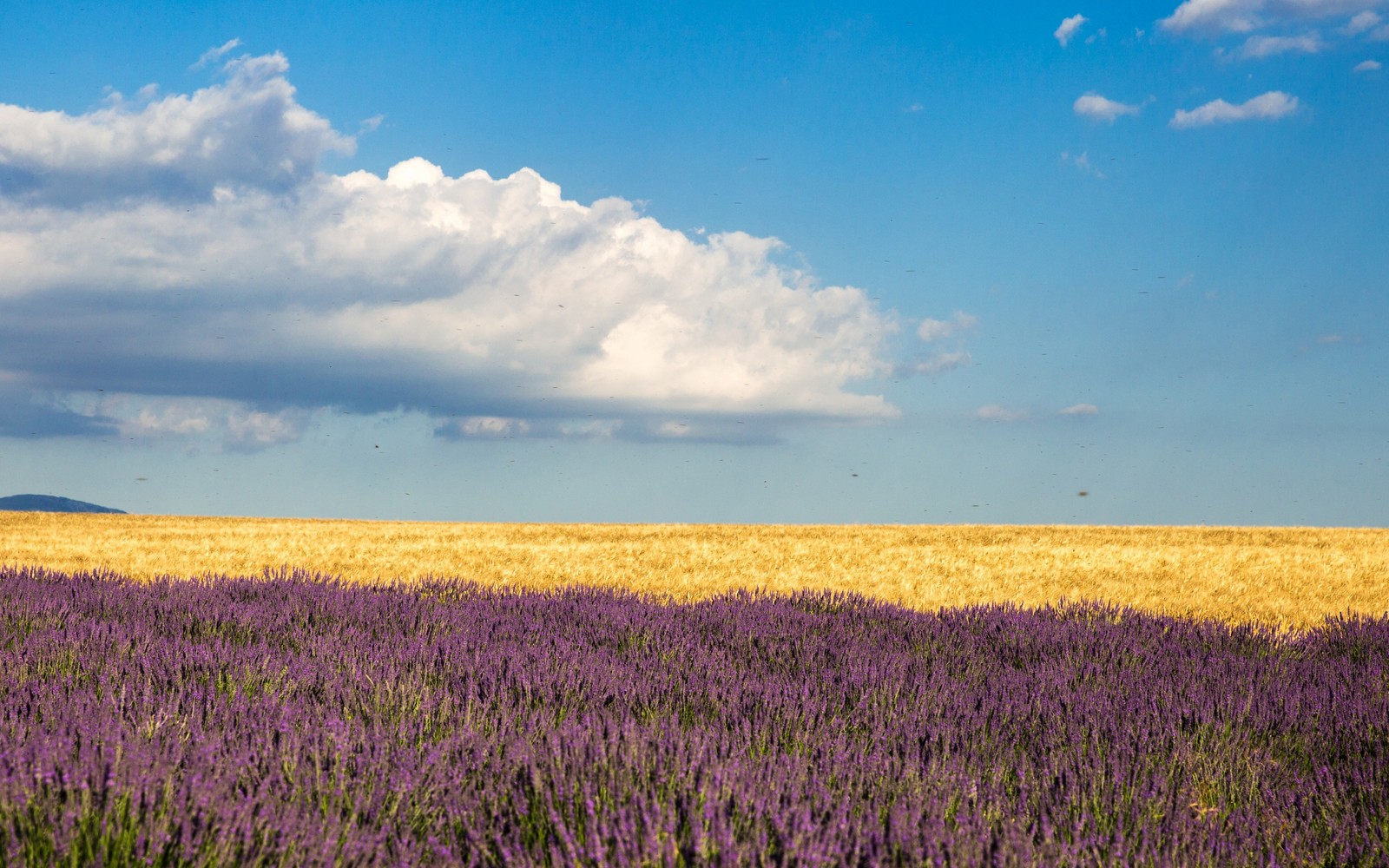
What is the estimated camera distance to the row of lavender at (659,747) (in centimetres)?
182

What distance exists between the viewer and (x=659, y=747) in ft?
7.70

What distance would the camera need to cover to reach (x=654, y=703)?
323 cm

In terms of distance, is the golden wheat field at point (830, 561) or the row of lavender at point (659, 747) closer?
the row of lavender at point (659, 747)

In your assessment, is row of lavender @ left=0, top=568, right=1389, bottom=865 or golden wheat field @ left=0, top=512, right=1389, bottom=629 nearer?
row of lavender @ left=0, top=568, right=1389, bottom=865

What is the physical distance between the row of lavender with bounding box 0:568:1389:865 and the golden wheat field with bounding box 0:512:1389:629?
3.23m

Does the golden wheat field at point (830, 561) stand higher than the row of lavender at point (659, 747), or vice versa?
the row of lavender at point (659, 747)

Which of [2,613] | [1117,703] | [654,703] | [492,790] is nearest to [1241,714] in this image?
[1117,703]

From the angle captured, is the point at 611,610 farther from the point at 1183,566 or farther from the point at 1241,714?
the point at 1183,566

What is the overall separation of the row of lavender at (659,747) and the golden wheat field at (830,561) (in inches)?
127

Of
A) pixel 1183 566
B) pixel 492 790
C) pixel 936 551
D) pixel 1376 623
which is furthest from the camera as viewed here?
pixel 936 551

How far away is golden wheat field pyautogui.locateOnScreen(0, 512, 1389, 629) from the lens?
10.5 m

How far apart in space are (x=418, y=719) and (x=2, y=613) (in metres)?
3.99

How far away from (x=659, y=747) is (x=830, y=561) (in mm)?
12283

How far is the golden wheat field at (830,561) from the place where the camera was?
10.5 m
